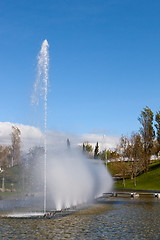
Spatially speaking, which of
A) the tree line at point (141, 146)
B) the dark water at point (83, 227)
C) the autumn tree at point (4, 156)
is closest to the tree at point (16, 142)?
the autumn tree at point (4, 156)

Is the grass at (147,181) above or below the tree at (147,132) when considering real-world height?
below

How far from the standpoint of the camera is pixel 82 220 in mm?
25203

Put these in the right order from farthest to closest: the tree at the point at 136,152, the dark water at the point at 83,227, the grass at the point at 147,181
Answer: the tree at the point at 136,152 → the grass at the point at 147,181 → the dark water at the point at 83,227

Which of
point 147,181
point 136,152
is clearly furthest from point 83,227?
point 136,152

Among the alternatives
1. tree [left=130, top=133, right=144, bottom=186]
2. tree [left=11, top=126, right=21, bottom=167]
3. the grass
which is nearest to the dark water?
the grass

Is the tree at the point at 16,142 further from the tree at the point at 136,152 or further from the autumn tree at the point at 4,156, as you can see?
the tree at the point at 136,152

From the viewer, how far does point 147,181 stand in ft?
262

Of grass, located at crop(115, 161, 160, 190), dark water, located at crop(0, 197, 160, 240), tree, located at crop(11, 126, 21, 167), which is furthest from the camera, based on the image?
tree, located at crop(11, 126, 21, 167)

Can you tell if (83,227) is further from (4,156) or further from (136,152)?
(4,156)

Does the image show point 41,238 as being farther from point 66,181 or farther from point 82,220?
point 66,181

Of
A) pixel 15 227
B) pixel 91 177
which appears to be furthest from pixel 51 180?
pixel 15 227

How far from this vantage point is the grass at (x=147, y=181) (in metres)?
75.0

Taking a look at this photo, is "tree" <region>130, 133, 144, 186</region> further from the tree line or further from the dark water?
the dark water

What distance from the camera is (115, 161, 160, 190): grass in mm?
74988
